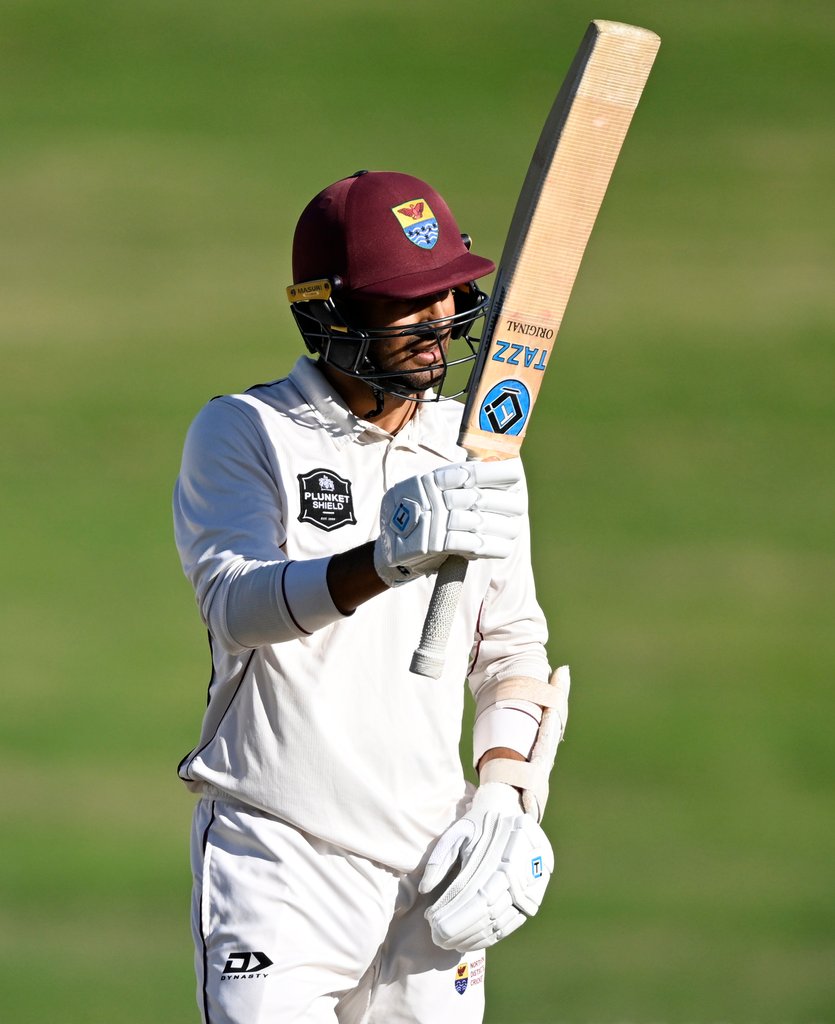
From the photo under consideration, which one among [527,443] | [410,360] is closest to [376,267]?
[410,360]

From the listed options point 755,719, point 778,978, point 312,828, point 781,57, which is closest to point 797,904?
point 778,978

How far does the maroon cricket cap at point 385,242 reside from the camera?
244cm

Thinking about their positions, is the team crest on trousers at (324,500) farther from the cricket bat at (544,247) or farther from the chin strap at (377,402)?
the cricket bat at (544,247)

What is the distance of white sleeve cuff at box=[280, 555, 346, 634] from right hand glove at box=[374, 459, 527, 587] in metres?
0.08

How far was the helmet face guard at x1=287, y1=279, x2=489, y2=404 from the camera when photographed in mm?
2414

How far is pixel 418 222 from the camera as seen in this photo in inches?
97.7

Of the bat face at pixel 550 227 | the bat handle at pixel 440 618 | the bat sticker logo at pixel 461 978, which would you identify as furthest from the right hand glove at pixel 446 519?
the bat sticker logo at pixel 461 978

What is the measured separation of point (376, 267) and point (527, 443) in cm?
327

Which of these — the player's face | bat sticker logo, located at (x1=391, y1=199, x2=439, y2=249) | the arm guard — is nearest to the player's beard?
the player's face

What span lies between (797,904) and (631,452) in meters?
1.82

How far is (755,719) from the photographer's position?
16.6ft

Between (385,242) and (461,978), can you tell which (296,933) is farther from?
(385,242)

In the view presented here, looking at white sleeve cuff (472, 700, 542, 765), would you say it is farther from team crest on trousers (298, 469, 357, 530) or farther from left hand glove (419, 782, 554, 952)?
team crest on trousers (298, 469, 357, 530)

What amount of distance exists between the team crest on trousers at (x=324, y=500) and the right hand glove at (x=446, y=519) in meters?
0.28
